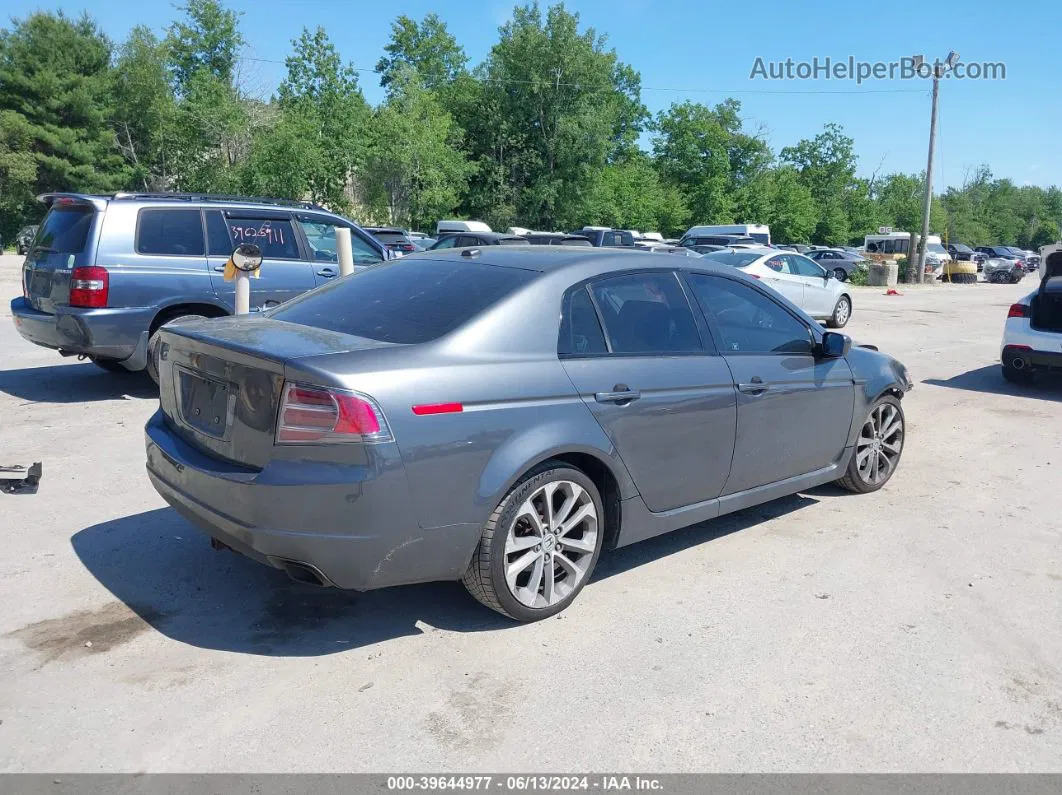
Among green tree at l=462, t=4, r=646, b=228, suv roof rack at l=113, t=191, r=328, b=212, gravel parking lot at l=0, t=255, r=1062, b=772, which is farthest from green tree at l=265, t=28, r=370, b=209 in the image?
gravel parking lot at l=0, t=255, r=1062, b=772

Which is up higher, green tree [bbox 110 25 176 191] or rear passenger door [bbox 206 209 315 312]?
green tree [bbox 110 25 176 191]

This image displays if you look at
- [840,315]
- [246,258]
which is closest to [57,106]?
[840,315]

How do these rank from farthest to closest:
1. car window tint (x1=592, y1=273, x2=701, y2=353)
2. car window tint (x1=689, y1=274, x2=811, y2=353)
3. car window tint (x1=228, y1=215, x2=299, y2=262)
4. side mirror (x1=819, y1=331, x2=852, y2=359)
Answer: car window tint (x1=228, y1=215, x2=299, y2=262) → side mirror (x1=819, y1=331, x2=852, y2=359) → car window tint (x1=689, y1=274, x2=811, y2=353) → car window tint (x1=592, y1=273, x2=701, y2=353)

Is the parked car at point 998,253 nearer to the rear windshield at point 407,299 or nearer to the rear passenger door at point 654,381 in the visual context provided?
the rear passenger door at point 654,381

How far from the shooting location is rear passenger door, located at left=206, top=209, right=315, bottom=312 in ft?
29.3

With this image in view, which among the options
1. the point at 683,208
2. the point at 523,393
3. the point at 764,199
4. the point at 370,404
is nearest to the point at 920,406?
the point at 523,393

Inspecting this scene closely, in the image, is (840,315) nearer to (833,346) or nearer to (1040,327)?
(1040,327)

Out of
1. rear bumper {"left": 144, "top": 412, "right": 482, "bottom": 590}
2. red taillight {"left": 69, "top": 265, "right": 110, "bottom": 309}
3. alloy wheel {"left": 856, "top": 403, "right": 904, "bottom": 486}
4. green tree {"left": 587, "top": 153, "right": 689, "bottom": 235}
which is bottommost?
alloy wheel {"left": 856, "top": 403, "right": 904, "bottom": 486}

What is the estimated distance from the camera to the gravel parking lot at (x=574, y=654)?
10.2 ft

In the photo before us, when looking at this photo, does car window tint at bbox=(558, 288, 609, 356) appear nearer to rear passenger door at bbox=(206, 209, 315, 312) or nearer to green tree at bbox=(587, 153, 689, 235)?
rear passenger door at bbox=(206, 209, 315, 312)

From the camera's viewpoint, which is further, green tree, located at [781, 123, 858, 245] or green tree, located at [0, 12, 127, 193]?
green tree, located at [781, 123, 858, 245]

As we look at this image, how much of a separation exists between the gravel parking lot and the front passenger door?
1.62ft

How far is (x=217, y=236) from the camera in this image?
9016mm

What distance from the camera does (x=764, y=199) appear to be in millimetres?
63938
